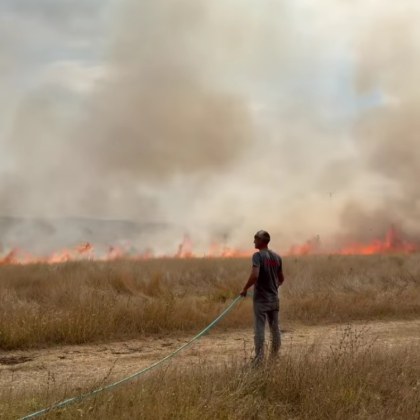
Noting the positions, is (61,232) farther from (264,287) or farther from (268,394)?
(268,394)

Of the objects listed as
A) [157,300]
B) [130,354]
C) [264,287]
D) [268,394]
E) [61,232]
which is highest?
[61,232]

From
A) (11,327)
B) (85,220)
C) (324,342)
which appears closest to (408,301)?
(324,342)

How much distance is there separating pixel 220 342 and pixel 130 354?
6.03ft

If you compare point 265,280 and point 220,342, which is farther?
point 220,342

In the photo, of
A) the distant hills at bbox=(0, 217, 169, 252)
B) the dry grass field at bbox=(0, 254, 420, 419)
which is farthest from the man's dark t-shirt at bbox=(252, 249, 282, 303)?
the distant hills at bbox=(0, 217, 169, 252)

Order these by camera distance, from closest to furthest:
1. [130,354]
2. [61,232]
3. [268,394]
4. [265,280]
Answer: [268,394] < [265,280] < [130,354] < [61,232]

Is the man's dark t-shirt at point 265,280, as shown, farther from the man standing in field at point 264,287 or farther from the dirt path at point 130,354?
the dirt path at point 130,354

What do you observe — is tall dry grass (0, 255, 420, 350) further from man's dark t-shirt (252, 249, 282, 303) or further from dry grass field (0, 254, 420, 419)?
man's dark t-shirt (252, 249, 282, 303)

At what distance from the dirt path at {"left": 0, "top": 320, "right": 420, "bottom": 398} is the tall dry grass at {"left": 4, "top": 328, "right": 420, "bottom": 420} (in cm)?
90

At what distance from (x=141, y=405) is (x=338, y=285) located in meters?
13.1

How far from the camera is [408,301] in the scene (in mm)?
14375

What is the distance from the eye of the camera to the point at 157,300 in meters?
11.8

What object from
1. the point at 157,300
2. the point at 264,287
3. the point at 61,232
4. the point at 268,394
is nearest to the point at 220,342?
the point at 157,300

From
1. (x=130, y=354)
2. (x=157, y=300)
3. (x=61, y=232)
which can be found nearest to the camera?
(x=130, y=354)
